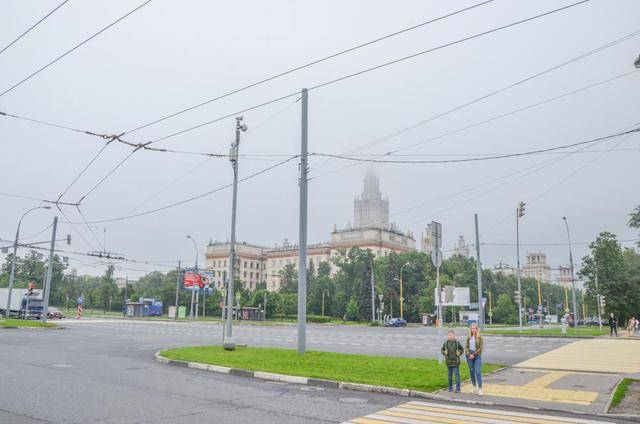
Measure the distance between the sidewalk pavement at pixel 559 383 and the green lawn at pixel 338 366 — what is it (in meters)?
0.90

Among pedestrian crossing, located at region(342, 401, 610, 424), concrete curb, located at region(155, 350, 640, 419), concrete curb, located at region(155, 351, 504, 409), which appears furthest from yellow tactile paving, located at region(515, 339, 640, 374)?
pedestrian crossing, located at region(342, 401, 610, 424)

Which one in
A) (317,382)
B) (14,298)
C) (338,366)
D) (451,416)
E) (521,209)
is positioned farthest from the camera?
(14,298)

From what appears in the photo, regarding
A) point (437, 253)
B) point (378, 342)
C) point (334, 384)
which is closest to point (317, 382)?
point (334, 384)

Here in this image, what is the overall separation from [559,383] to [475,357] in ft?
9.52

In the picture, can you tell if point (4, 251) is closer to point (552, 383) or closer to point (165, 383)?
point (165, 383)

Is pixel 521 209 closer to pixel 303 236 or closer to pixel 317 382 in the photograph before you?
pixel 303 236

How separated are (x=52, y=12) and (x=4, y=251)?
1576 inches

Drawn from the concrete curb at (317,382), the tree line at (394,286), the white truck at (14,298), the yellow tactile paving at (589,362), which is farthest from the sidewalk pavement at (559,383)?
the white truck at (14,298)

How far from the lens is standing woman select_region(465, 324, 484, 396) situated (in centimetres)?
1076

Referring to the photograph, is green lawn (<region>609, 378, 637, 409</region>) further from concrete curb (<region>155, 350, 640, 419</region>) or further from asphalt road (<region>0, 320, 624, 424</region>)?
asphalt road (<region>0, 320, 624, 424</region>)

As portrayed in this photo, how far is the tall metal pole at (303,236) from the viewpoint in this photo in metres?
17.4

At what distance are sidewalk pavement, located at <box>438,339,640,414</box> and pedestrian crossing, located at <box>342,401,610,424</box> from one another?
0.85 meters

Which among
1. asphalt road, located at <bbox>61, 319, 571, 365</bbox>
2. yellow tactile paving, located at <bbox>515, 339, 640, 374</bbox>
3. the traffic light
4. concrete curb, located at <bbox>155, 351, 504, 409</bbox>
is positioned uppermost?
the traffic light

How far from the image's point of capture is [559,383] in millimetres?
12164
